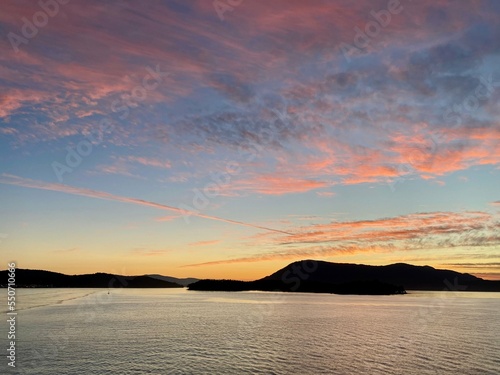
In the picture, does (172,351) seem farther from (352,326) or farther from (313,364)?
(352,326)

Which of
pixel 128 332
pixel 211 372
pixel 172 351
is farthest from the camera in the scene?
pixel 128 332

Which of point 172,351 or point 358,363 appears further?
point 172,351

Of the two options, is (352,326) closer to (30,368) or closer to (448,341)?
(448,341)

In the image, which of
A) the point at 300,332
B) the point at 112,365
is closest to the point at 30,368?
the point at 112,365

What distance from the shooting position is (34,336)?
7900 cm

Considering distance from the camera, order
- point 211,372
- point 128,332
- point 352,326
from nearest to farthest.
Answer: point 211,372 < point 128,332 < point 352,326

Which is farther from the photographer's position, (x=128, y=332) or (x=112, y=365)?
Result: (x=128, y=332)

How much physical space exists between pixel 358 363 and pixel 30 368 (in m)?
42.1

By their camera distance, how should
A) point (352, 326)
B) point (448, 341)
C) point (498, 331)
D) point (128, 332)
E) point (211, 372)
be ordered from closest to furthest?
point (211, 372)
point (448, 341)
point (128, 332)
point (498, 331)
point (352, 326)

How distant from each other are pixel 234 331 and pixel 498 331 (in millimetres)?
59812

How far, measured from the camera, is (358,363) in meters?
55.8

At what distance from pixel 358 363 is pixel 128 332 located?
5114cm

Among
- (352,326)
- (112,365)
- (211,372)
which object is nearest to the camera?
(211,372)

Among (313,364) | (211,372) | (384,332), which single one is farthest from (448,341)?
(211,372)
